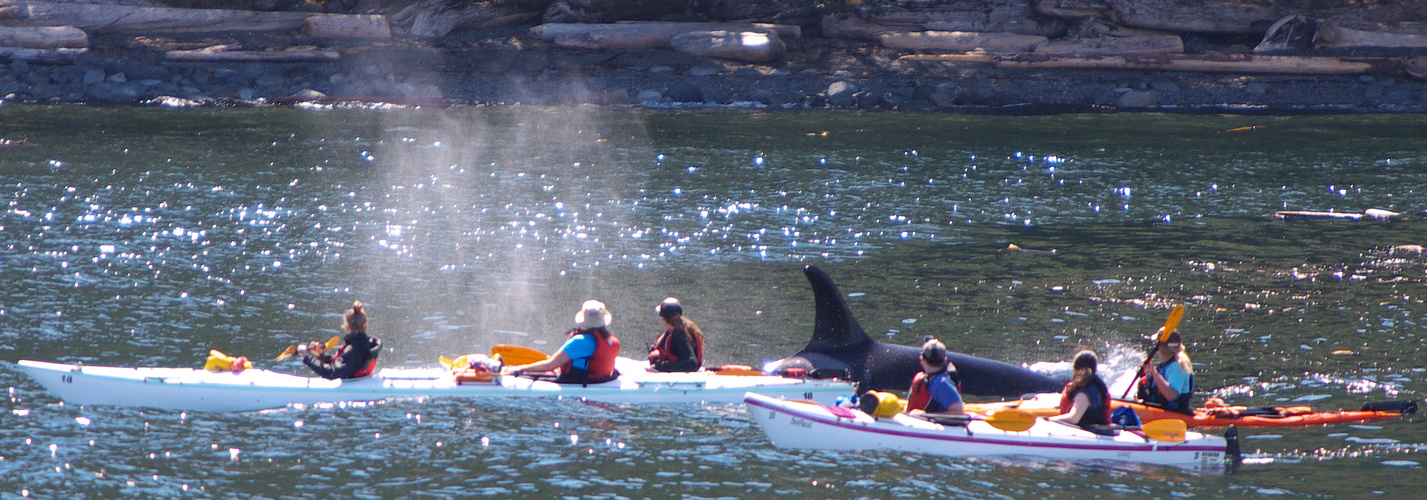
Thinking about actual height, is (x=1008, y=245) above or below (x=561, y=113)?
below

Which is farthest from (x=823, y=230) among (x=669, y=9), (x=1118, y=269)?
(x=669, y=9)

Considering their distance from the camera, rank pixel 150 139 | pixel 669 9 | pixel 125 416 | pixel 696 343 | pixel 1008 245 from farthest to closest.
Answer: pixel 669 9
pixel 150 139
pixel 1008 245
pixel 696 343
pixel 125 416

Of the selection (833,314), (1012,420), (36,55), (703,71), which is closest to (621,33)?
(703,71)

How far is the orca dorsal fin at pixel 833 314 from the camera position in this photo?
1538 centimetres

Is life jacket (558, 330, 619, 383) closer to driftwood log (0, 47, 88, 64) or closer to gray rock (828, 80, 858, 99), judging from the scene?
gray rock (828, 80, 858, 99)

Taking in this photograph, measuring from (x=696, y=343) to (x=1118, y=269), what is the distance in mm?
9121

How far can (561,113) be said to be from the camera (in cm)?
4025

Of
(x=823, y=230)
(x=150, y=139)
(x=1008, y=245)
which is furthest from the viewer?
(x=150, y=139)

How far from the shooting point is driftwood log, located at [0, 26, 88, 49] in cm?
4091

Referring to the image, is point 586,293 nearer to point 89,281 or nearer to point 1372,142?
point 89,281

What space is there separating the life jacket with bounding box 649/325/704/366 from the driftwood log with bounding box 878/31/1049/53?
29135 millimetres

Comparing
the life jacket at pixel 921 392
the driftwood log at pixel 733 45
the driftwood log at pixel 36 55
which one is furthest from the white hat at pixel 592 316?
the driftwood log at pixel 36 55

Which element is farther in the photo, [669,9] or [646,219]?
[669,9]

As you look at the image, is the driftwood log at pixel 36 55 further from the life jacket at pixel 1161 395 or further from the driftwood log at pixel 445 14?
the life jacket at pixel 1161 395
